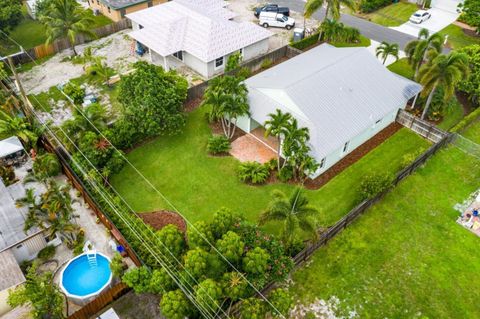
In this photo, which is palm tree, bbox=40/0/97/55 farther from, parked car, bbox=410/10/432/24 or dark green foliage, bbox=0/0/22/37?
parked car, bbox=410/10/432/24

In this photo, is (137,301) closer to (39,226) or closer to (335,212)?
(39,226)

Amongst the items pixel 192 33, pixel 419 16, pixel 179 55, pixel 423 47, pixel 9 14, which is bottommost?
pixel 179 55

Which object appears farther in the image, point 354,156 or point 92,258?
point 354,156

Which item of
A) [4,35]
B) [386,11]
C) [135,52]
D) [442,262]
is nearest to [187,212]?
[442,262]

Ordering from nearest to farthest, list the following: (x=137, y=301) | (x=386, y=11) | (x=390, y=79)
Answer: (x=137, y=301) < (x=390, y=79) < (x=386, y=11)

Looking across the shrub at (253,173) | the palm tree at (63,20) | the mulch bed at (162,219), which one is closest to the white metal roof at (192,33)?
the palm tree at (63,20)

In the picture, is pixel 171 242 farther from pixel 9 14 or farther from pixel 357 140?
pixel 9 14

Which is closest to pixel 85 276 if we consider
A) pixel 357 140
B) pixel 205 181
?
pixel 205 181
